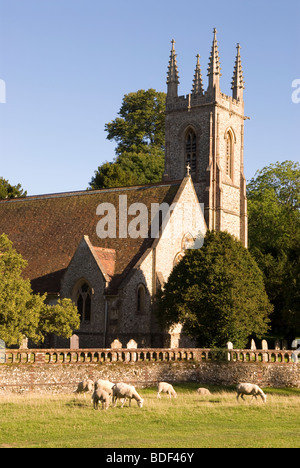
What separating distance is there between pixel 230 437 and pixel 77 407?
7.53 m

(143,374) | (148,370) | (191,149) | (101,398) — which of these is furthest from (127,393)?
(191,149)

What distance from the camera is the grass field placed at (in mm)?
18375

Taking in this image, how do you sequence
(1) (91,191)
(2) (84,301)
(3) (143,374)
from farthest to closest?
(1) (91,191) → (2) (84,301) → (3) (143,374)

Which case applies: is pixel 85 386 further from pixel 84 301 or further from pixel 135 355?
pixel 84 301

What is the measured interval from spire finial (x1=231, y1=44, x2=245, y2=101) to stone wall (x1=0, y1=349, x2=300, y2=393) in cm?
3284

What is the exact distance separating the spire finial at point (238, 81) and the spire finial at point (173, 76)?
5.27 meters

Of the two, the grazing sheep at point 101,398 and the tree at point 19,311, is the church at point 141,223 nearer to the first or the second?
the tree at point 19,311

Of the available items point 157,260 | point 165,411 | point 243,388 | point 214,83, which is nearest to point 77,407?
point 165,411

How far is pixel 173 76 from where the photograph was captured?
6469cm

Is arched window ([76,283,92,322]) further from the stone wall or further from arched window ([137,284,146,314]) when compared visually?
the stone wall

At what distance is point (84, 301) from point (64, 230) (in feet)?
27.4

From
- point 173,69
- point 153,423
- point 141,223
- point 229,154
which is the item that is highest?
point 173,69

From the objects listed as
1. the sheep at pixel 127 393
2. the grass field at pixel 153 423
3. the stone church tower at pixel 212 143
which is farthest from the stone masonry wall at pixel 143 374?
the stone church tower at pixel 212 143

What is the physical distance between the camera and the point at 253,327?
41344 mm
